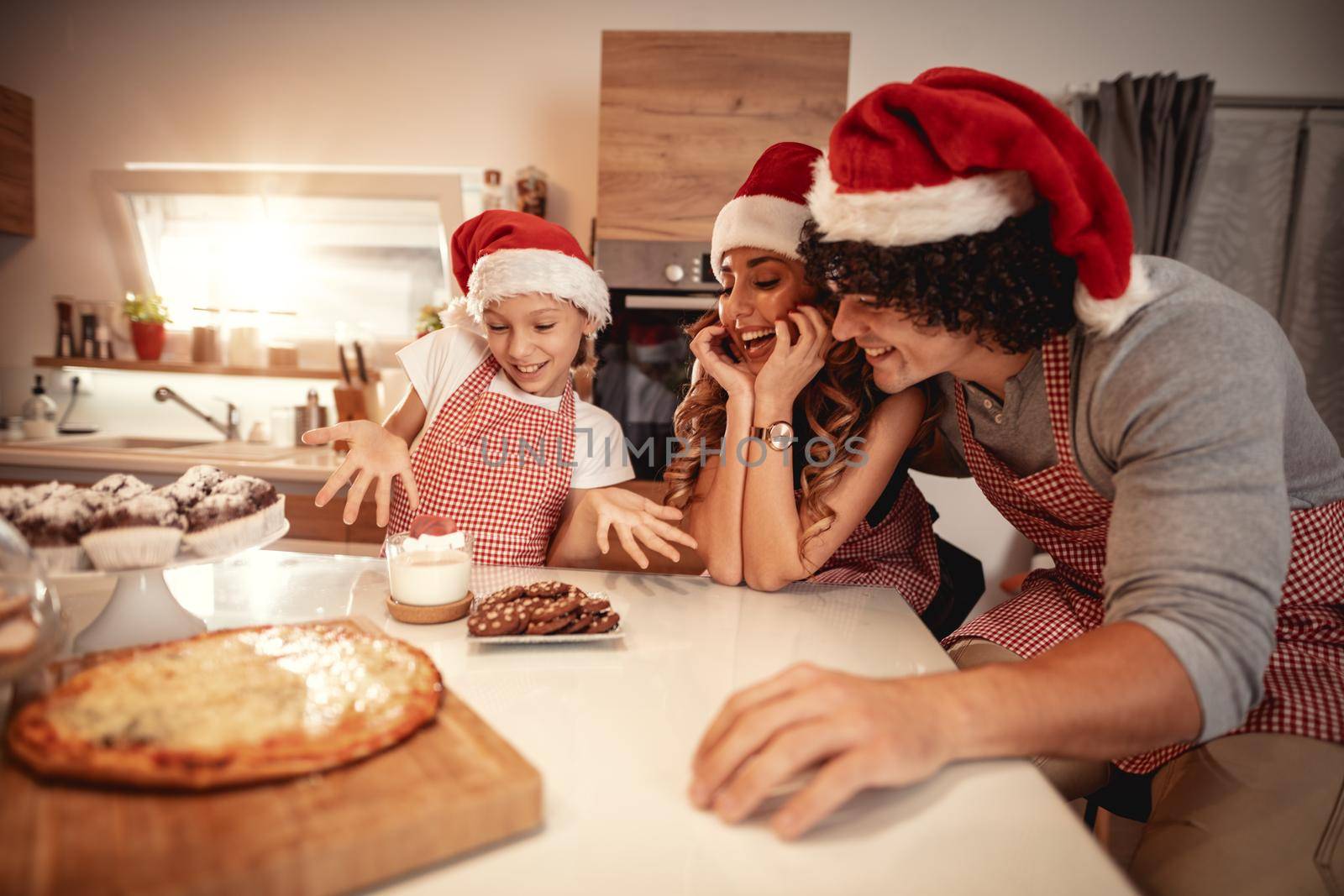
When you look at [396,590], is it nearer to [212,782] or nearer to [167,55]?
[212,782]

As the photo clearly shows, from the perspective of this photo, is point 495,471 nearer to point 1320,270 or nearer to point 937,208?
point 937,208

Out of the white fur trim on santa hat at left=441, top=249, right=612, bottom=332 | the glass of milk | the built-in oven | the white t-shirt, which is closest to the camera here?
the glass of milk

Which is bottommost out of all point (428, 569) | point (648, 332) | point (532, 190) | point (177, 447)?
point (177, 447)

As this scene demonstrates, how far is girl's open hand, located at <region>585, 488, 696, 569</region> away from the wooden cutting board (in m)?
0.55

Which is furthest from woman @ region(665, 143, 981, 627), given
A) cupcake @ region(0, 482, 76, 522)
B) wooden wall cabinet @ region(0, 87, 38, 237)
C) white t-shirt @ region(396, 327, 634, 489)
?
wooden wall cabinet @ region(0, 87, 38, 237)

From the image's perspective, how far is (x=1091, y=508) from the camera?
105 cm

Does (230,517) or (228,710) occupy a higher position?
(230,517)

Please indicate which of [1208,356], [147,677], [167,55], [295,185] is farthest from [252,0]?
[1208,356]

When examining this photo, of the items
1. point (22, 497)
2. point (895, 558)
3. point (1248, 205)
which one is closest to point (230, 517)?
point (22, 497)

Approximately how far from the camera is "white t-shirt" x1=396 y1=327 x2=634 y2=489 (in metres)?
1.72

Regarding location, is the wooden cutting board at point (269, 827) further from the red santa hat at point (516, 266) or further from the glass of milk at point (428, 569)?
the red santa hat at point (516, 266)

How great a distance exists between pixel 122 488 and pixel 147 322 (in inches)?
117

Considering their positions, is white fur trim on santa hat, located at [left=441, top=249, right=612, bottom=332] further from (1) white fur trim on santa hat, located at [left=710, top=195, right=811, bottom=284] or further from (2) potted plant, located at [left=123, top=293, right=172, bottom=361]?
(2) potted plant, located at [left=123, top=293, right=172, bottom=361]

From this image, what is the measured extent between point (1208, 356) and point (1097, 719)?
43 cm
